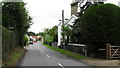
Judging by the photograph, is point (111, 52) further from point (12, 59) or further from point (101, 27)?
point (12, 59)

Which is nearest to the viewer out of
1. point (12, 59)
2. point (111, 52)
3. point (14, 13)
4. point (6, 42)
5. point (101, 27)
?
point (12, 59)

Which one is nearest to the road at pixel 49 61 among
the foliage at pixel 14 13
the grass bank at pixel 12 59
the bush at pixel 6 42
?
the grass bank at pixel 12 59

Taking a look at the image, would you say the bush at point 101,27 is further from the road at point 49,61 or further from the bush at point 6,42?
the bush at point 6,42

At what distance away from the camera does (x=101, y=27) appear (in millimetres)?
16781

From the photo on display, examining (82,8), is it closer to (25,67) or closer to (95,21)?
(95,21)

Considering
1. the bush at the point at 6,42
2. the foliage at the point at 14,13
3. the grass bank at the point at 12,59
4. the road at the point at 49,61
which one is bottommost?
the road at the point at 49,61

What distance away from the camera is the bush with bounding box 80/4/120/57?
1667 centimetres

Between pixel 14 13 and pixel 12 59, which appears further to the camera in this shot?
pixel 14 13

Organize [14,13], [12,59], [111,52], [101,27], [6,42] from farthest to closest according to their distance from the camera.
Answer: [14,13], [101,27], [111,52], [6,42], [12,59]

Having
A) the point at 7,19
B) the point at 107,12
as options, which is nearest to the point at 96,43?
the point at 107,12

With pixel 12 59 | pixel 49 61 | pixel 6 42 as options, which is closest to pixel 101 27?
pixel 49 61

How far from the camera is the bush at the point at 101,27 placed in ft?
54.7

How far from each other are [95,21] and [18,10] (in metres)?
12.8

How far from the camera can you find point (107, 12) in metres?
17.1
